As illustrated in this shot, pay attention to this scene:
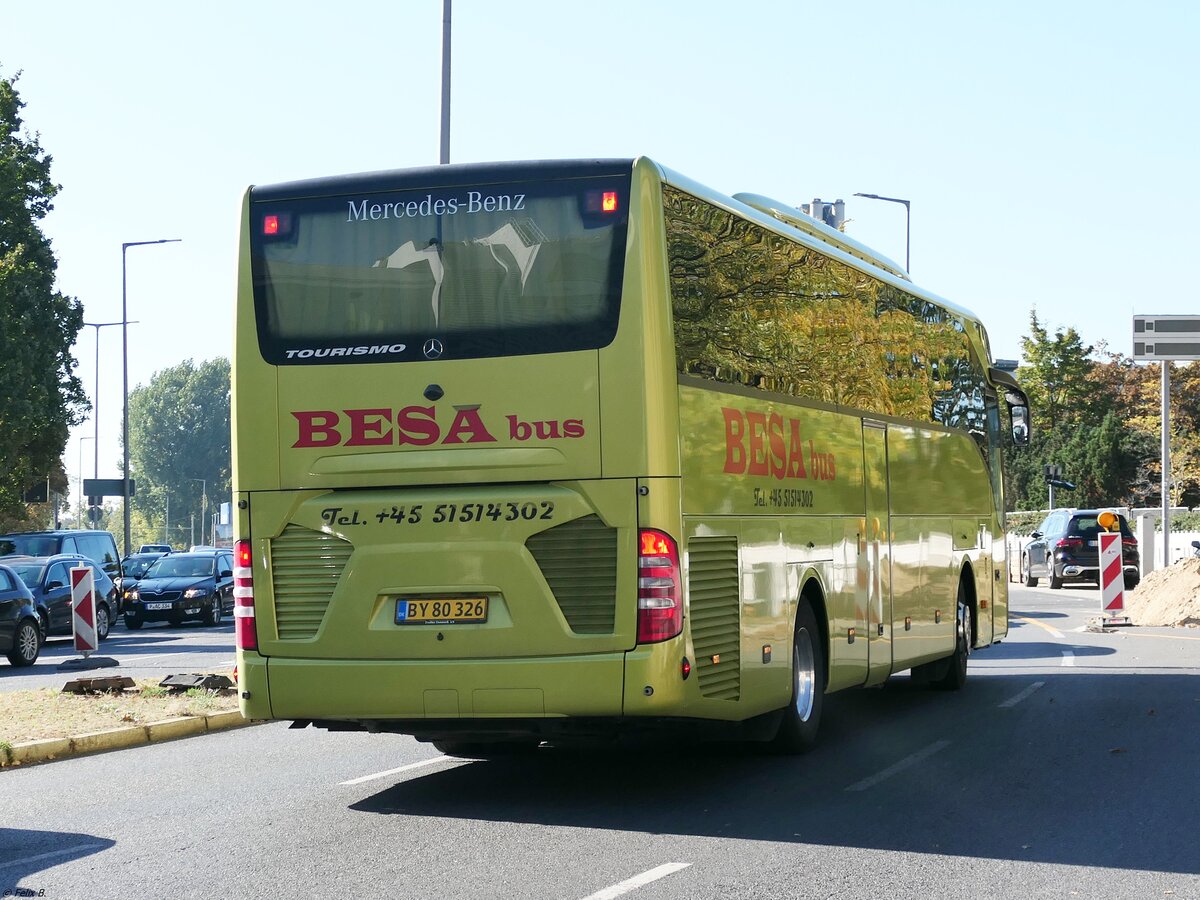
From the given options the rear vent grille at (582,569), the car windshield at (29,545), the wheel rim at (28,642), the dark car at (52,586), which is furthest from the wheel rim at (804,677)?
the car windshield at (29,545)

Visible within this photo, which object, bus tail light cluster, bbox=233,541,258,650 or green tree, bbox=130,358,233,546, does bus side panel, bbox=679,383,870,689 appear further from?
green tree, bbox=130,358,233,546

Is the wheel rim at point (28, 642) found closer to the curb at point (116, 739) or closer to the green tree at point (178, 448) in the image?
the curb at point (116, 739)

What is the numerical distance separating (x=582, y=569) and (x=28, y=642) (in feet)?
57.8

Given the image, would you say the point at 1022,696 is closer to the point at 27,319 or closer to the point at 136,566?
the point at 136,566

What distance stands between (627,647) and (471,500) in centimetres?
120

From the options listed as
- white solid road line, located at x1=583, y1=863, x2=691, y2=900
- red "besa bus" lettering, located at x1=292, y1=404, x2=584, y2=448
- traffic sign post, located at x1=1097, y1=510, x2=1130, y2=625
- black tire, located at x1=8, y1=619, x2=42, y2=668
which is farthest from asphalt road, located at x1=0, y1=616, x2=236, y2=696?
traffic sign post, located at x1=1097, y1=510, x2=1130, y2=625

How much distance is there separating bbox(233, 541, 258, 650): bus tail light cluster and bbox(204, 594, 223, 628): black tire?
95.9 ft

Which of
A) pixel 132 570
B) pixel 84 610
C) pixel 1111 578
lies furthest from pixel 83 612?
pixel 132 570

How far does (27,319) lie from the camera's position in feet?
165

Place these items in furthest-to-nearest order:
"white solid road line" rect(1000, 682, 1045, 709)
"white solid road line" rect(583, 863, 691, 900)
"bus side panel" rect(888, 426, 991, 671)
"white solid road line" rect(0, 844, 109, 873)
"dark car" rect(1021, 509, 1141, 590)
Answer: "dark car" rect(1021, 509, 1141, 590), "white solid road line" rect(1000, 682, 1045, 709), "bus side panel" rect(888, 426, 991, 671), "white solid road line" rect(0, 844, 109, 873), "white solid road line" rect(583, 863, 691, 900)

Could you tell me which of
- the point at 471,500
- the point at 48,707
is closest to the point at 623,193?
the point at 471,500

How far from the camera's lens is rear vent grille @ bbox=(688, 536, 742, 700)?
33.1 feet

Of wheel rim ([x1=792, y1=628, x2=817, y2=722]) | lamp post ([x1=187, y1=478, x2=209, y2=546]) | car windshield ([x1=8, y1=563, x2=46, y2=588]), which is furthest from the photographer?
lamp post ([x1=187, y1=478, x2=209, y2=546])

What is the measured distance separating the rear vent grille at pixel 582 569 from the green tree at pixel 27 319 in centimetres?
4111
